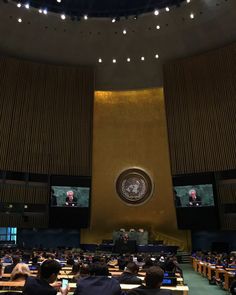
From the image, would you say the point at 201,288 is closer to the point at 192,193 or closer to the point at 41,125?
the point at 192,193

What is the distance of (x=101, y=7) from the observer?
2012cm

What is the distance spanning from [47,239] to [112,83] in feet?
37.4

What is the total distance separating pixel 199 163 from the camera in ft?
67.8

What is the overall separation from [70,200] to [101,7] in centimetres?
1177

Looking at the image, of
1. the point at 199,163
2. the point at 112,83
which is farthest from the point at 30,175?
the point at 199,163

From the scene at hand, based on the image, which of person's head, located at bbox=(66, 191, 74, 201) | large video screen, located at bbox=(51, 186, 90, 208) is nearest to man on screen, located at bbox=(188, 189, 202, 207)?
large video screen, located at bbox=(51, 186, 90, 208)

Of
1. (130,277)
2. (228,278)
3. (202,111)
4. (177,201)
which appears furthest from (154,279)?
(202,111)

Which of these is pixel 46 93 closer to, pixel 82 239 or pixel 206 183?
pixel 82 239

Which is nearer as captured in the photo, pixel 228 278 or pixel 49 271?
pixel 49 271

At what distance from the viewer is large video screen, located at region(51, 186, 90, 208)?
20.9m

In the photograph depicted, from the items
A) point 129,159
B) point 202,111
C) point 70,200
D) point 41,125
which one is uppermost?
point 202,111

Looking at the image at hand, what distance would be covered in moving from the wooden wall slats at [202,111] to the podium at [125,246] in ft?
17.5

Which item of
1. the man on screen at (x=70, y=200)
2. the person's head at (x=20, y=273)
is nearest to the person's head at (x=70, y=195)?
the man on screen at (x=70, y=200)

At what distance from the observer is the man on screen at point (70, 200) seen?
20.9 metres
